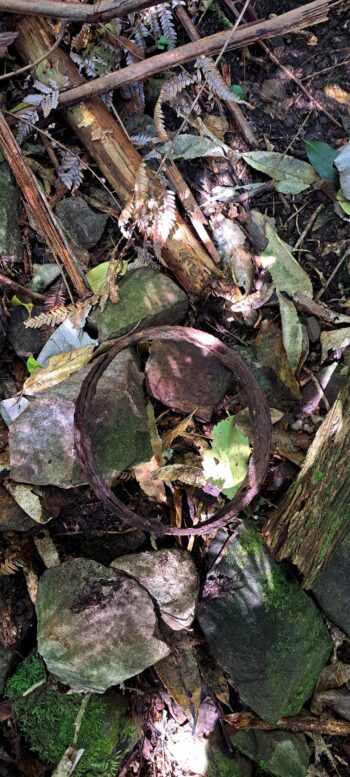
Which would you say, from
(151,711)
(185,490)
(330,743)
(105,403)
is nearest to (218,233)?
(105,403)

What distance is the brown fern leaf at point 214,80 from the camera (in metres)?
3.00

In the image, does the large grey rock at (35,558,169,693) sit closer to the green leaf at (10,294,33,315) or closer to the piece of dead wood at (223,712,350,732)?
the piece of dead wood at (223,712,350,732)

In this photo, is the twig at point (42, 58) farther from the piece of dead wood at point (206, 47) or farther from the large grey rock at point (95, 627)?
the large grey rock at point (95, 627)

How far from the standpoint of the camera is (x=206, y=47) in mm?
3074

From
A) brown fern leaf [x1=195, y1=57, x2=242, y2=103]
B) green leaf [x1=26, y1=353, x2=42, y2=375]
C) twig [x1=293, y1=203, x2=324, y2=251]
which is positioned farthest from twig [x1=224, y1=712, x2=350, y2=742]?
brown fern leaf [x1=195, y1=57, x2=242, y2=103]

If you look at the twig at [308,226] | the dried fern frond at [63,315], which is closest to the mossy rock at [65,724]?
the dried fern frond at [63,315]

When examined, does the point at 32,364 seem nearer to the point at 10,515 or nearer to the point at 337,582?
the point at 10,515

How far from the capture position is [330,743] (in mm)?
2967

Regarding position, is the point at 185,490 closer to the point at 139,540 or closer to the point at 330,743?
the point at 139,540

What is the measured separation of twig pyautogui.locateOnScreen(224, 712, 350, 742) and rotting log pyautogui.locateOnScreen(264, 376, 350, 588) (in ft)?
2.20

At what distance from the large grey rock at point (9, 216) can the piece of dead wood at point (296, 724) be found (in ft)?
7.57

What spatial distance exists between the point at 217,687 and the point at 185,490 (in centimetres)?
89

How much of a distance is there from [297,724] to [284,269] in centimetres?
208

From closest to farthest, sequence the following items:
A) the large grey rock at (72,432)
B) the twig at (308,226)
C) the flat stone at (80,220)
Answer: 1. the large grey rock at (72,432)
2. the flat stone at (80,220)
3. the twig at (308,226)
